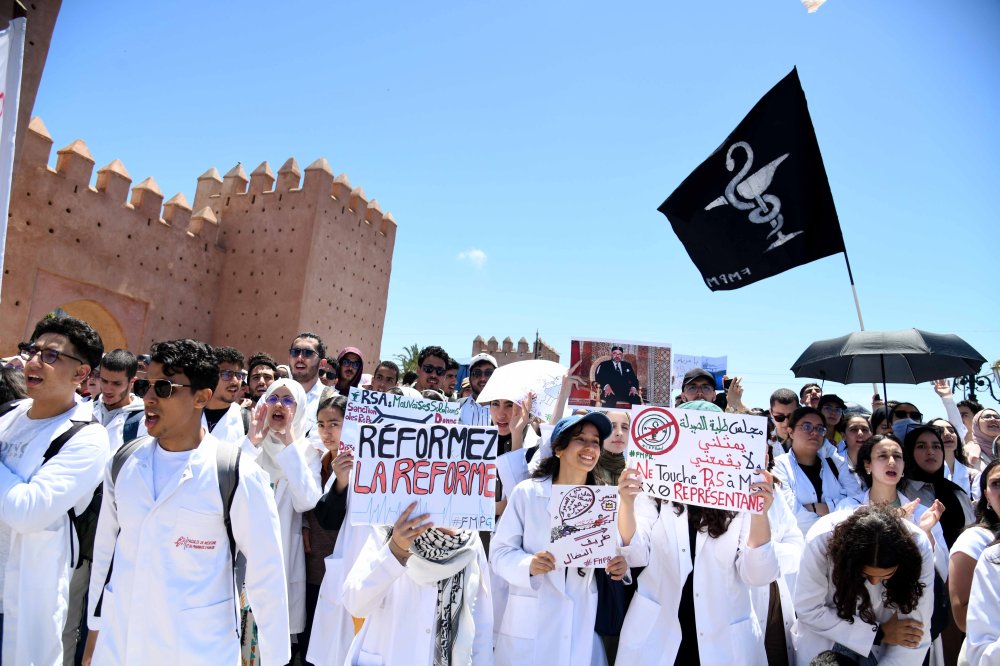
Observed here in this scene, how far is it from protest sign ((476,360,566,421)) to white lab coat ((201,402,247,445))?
5.70 feet

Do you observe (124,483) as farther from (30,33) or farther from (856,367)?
(30,33)

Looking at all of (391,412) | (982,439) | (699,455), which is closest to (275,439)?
(391,412)

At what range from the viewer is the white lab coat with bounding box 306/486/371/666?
3.62m

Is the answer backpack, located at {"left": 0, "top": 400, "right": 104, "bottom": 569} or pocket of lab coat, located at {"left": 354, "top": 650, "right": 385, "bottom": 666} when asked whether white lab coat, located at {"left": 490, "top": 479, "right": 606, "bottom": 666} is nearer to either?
pocket of lab coat, located at {"left": 354, "top": 650, "right": 385, "bottom": 666}

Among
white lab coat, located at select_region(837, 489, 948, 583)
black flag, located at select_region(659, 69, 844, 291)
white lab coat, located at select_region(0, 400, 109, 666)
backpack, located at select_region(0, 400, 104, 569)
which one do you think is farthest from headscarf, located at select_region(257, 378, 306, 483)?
black flag, located at select_region(659, 69, 844, 291)

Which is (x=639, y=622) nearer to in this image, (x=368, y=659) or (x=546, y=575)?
(x=546, y=575)

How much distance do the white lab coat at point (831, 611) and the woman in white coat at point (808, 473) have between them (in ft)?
4.41

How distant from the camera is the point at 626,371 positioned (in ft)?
25.5

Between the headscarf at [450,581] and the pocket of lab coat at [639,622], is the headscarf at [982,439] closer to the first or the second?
the pocket of lab coat at [639,622]

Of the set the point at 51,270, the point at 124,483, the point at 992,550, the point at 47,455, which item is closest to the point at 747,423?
the point at 992,550

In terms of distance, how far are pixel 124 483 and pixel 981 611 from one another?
383cm

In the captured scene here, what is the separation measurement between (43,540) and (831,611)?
3.91 m

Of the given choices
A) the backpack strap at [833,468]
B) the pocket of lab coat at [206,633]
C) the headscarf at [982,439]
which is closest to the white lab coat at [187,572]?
the pocket of lab coat at [206,633]

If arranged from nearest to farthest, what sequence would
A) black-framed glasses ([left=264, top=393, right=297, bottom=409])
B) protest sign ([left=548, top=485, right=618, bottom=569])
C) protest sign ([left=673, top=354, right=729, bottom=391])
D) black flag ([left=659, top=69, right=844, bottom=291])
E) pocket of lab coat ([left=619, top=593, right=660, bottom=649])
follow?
protest sign ([left=548, top=485, right=618, bottom=569]) < pocket of lab coat ([left=619, top=593, right=660, bottom=649]) < black-framed glasses ([left=264, top=393, right=297, bottom=409]) < black flag ([left=659, top=69, right=844, bottom=291]) < protest sign ([left=673, top=354, right=729, bottom=391])
